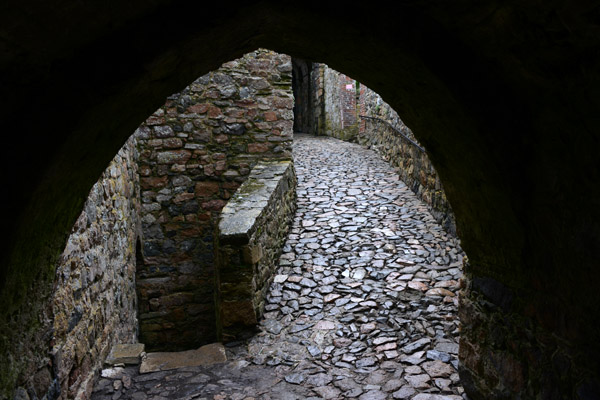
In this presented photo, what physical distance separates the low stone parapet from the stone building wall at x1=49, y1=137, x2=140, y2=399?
0.99 meters

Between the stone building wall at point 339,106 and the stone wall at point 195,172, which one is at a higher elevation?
the stone building wall at point 339,106

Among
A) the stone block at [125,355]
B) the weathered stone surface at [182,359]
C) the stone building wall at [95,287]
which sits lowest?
the weathered stone surface at [182,359]

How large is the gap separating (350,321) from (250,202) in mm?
1671

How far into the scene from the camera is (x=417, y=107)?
1.77m

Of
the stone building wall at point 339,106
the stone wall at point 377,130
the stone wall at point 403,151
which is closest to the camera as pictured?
the stone wall at point 403,151

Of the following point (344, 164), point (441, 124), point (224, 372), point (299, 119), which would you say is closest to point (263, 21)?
point (441, 124)

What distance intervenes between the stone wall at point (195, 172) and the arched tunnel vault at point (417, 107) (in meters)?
4.00

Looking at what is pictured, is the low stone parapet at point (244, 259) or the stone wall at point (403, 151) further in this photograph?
the stone wall at point (403, 151)

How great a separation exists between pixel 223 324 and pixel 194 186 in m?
2.52

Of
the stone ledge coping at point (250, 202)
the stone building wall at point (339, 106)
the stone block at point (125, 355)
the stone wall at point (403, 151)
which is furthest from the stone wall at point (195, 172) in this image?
the stone building wall at point (339, 106)

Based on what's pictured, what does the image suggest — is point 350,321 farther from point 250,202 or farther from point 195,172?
point 195,172

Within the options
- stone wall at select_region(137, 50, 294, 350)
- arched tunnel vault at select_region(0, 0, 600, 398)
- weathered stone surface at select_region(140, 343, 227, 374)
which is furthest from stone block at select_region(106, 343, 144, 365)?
stone wall at select_region(137, 50, 294, 350)

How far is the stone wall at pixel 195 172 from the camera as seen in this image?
18.5ft

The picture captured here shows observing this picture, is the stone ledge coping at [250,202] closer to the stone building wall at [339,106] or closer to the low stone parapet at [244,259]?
the low stone parapet at [244,259]
